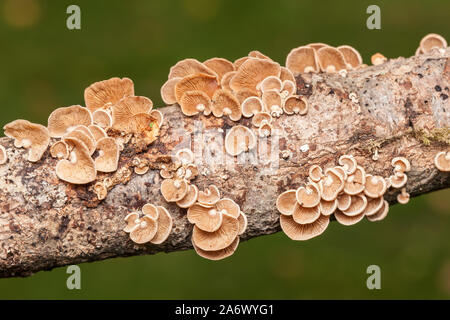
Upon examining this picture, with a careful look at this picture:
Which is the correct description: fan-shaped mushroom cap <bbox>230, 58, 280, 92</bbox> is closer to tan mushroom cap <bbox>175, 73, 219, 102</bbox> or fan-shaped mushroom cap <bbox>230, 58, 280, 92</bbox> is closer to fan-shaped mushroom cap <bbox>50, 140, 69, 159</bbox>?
tan mushroom cap <bbox>175, 73, 219, 102</bbox>

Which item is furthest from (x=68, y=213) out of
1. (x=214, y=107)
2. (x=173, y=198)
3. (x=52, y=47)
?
(x=52, y=47)

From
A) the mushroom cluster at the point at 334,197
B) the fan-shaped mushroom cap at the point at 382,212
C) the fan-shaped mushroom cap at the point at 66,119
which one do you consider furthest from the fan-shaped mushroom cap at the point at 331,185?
the fan-shaped mushroom cap at the point at 66,119

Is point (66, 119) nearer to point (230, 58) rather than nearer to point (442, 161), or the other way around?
point (442, 161)

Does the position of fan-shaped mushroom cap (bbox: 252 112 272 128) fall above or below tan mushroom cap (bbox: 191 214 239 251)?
above

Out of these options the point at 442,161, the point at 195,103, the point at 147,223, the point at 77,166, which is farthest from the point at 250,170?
the point at 442,161

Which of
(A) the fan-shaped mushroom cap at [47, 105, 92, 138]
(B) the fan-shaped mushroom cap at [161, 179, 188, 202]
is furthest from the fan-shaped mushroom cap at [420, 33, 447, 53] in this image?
(A) the fan-shaped mushroom cap at [47, 105, 92, 138]

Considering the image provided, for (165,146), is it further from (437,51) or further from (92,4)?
(92,4)
